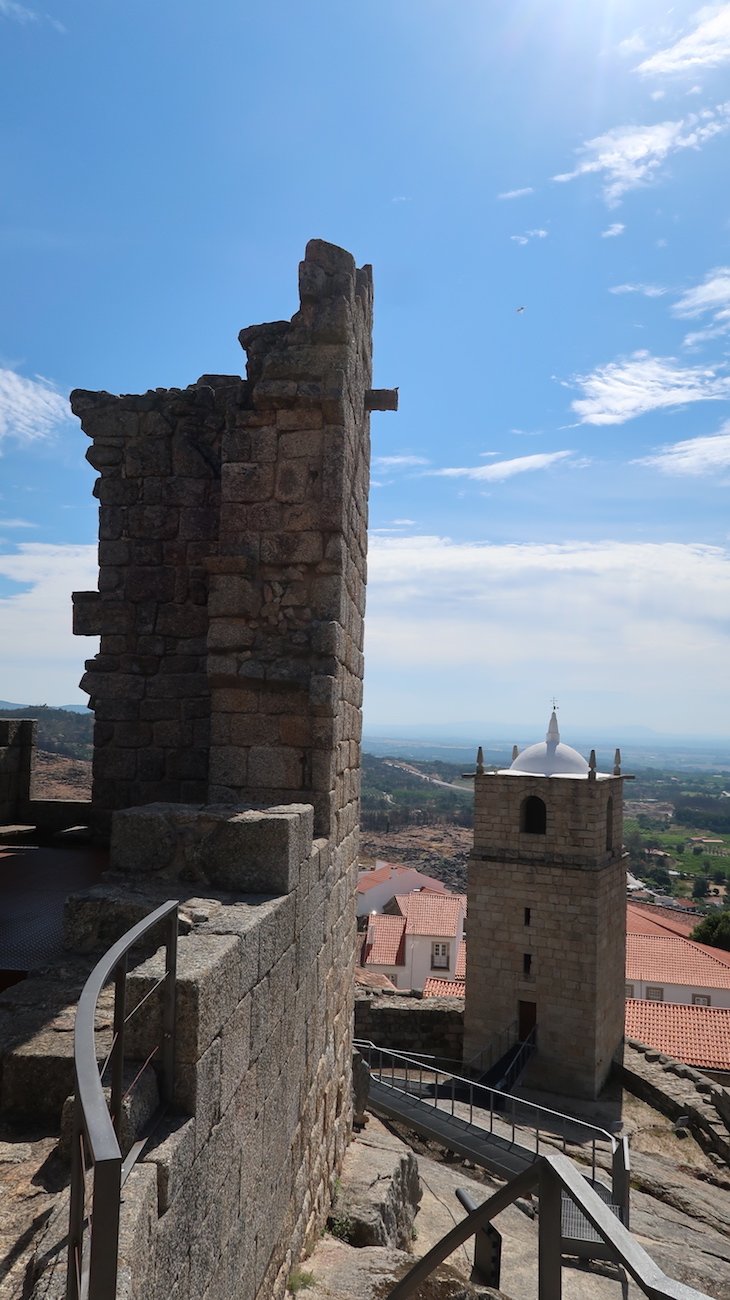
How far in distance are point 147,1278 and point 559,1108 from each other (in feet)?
56.1

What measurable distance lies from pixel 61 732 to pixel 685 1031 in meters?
35.9

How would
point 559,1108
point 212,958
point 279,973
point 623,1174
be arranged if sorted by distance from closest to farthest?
point 212,958 → point 279,973 → point 623,1174 → point 559,1108

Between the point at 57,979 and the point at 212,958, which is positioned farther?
the point at 57,979

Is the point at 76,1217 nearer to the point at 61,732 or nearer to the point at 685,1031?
the point at 685,1031

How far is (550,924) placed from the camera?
19.5 metres

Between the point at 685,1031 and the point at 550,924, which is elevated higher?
the point at 550,924

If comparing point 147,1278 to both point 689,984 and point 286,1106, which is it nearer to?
point 286,1106

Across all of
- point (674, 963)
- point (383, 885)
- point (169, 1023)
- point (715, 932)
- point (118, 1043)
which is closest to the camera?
point (118, 1043)

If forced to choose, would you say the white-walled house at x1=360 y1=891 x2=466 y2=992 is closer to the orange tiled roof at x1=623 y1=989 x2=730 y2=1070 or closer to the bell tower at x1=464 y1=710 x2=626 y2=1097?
the orange tiled roof at x1=623 y1=989 x2=730 y2=1070

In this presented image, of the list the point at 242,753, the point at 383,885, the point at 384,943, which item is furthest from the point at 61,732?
the point at 242,753

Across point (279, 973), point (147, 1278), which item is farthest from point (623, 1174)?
point (147, 1278)

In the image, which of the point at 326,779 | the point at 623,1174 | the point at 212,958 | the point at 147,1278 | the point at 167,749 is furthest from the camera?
the point at 623,1174

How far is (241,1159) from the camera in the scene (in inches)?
120

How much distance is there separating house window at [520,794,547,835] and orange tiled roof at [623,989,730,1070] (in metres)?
5.16
